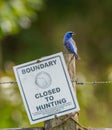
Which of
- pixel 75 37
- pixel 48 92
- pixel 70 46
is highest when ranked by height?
pixel 75 37

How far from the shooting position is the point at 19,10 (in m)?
7.07

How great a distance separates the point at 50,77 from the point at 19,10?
135 inches

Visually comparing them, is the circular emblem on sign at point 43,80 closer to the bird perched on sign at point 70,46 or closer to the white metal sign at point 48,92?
the white metal sign at point 48,92

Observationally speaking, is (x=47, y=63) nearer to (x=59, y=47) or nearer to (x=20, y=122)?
(x=20, y=122)

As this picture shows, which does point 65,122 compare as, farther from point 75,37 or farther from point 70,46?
point 75,37

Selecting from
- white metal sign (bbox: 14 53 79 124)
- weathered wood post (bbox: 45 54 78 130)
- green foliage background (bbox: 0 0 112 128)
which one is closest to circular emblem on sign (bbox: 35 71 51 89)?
white metal sign (bbox: 14 53 79 124)

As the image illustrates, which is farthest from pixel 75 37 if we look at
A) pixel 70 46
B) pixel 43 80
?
pixel 43 80

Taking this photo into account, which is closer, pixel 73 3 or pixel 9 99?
pixel 9 99

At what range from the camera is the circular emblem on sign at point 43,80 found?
3.69m

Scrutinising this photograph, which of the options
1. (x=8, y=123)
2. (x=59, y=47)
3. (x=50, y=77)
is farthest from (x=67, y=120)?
(x=59, y=47)

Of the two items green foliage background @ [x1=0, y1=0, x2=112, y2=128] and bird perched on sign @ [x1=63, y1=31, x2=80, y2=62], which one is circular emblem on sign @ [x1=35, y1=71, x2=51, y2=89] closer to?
bird perched on sign @ [x1=63, y1=31, x2=80, y2=62]

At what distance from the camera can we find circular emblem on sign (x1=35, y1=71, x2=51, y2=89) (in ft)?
12.1

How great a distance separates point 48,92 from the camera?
12.1 feet

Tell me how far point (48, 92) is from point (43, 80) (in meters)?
0.06
